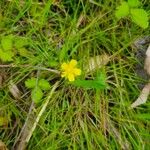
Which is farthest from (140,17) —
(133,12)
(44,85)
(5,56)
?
(5,56)

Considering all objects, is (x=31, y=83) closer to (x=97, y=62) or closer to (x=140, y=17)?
(x=97, y=62)

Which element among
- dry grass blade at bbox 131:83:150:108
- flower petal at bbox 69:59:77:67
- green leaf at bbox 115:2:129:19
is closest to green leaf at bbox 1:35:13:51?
flower petal at bbox 69:59:77:67

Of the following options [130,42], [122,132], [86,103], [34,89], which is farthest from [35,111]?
[130,42]

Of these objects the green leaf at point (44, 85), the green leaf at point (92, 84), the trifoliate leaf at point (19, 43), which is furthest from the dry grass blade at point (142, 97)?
the trifoliate leaf at point (19, 43)

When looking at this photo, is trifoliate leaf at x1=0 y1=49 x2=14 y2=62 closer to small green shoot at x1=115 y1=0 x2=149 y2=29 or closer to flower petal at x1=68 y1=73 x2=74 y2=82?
flower petal at x1=68 y1=73 x2=74 y2=82

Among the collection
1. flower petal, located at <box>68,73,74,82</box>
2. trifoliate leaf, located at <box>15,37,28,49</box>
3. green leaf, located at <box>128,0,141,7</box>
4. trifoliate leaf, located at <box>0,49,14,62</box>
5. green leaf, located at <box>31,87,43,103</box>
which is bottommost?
green leaf, located at <box>31,87,43,103</box>

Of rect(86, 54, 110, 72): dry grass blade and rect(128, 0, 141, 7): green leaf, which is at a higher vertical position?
rect(128, 0, 141, 7): green leaf
